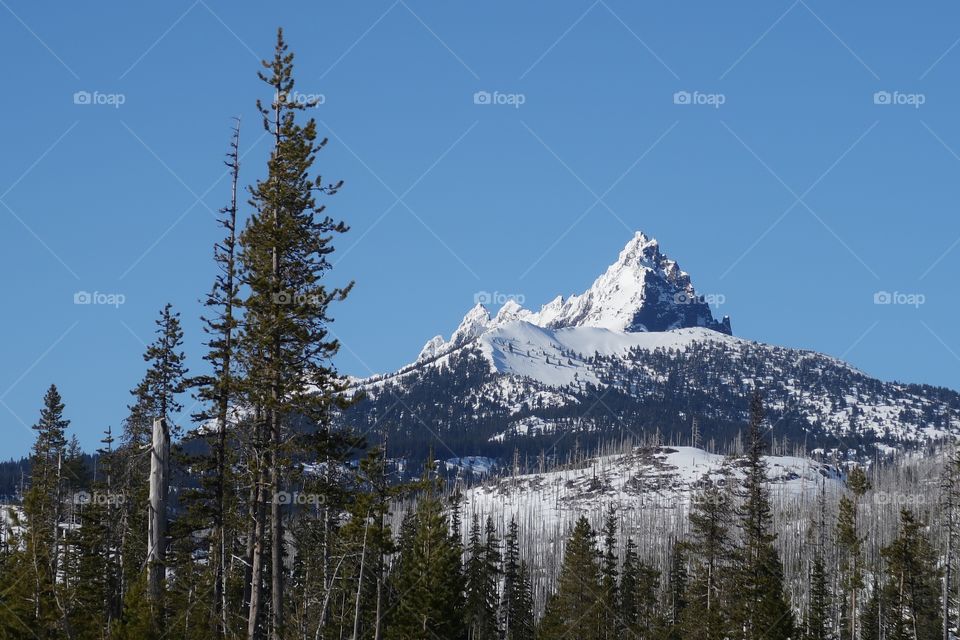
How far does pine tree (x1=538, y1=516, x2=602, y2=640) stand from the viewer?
78.8m

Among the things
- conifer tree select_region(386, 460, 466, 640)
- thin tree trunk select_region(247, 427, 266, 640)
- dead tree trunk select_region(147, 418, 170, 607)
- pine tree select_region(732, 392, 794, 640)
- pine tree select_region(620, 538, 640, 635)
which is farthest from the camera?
pine tree select_region(620, 538, 640, 635)

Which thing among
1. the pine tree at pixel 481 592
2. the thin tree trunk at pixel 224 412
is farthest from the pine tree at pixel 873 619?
the thin tree trunk at pixel 224 412

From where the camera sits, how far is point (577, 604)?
8062 cm

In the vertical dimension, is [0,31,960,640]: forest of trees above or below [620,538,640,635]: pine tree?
above

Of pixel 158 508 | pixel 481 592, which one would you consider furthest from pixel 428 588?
pixel 158 508

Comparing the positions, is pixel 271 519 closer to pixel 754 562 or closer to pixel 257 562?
pixel 257 562

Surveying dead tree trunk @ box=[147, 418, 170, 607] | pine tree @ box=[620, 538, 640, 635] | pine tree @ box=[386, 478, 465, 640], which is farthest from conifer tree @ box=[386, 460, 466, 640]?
pine tree @ box=[620, 538, 640, 635]

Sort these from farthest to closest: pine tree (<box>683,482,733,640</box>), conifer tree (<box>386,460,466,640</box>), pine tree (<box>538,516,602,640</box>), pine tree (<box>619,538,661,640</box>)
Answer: pine tree (<box>619,538,661,640</box>), pine tree (<box>538,516,602,640</box>), pine tree (<box>683,482,733,640</box>), conifer tree (<box>386,460,466,640</box>)

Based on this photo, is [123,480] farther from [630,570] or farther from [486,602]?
[630,570]

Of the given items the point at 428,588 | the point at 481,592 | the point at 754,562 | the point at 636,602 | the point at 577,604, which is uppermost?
the point at 754,562

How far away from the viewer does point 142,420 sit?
50.4 m

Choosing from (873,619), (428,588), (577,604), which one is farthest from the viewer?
(873,619)

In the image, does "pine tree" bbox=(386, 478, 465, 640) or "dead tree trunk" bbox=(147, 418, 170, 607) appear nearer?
"dead tree trunk" bbox=(147, 418, 170, 607)

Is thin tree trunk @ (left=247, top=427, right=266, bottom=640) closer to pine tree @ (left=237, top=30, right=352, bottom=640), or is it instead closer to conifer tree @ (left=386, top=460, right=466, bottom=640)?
pine tree @ (left=237, top=30, right=352, bottom=640)
